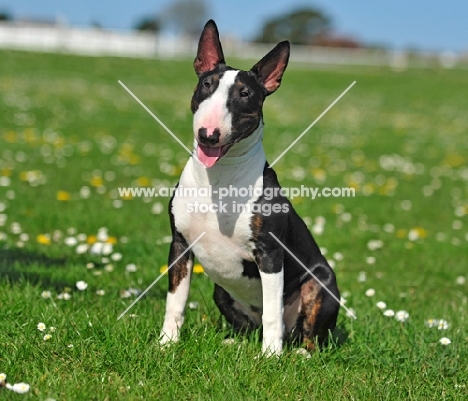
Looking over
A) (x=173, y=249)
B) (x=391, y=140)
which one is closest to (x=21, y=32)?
(x=391, y=140)

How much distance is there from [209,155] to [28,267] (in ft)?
7.36

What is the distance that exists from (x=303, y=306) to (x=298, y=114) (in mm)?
14562

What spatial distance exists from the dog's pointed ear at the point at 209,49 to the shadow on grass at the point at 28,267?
1.88 meters

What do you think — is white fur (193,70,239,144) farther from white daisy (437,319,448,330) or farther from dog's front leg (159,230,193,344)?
white daisy (437,319,448,330)

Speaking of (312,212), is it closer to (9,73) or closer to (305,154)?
(305,154)

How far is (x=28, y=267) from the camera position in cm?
486

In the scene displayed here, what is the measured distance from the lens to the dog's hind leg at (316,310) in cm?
384

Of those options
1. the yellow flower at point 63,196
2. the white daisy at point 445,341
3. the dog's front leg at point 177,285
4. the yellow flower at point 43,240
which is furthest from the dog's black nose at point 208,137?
the yellow flower at point 63,196

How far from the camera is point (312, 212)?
7.52 m

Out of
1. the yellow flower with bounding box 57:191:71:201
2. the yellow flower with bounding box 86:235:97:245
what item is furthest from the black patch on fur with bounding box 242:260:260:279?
the yellow flower with bounding box 57:191:71:201

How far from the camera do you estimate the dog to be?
3287mm

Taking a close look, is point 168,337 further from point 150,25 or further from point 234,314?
point 150,25

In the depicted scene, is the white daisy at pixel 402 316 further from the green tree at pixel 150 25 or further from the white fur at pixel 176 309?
the green tree at pixel 150 25

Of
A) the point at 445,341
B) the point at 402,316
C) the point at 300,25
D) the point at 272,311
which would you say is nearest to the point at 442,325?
the point at 402,316
